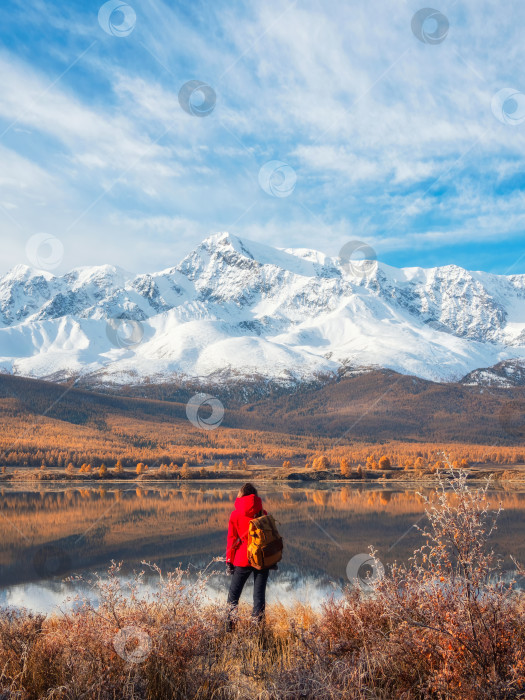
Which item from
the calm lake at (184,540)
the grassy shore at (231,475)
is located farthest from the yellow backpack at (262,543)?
the grassy shore at (231,475)

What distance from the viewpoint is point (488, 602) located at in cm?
507

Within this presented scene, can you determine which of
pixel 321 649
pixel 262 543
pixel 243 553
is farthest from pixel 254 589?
pixel 321 649

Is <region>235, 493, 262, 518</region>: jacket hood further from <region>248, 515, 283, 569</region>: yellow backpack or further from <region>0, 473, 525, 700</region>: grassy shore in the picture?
<region>0, 473, 525, 700</region>: grassy shore

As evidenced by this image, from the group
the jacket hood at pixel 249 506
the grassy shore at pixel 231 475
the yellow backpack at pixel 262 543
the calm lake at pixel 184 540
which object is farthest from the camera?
the grassy shore at pixel 231 475

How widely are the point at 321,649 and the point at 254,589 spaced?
1.74 m

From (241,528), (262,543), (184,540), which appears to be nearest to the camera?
(262,543)

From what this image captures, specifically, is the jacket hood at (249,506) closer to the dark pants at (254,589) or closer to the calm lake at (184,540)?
the dark pants at (254,589)

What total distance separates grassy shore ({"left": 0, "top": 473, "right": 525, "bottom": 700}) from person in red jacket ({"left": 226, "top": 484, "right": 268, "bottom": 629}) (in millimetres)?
481

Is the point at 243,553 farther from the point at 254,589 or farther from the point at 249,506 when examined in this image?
the point at 249,506

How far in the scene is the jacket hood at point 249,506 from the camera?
717cm

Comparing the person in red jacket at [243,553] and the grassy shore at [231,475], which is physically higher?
the person in red jacket at [243,553]

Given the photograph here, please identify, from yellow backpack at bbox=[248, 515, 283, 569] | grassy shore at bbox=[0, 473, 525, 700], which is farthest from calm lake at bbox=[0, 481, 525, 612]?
grassy shore at bbox=[0, 473, 525, 700]

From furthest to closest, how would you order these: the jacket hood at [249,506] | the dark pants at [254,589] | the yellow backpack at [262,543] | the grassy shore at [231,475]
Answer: the grassy shore at [231,475]
the jacket hood at [249,506]
the dark pants at [254,589]
the yellow backpack at [262,543]

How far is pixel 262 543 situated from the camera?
22.5 feet
